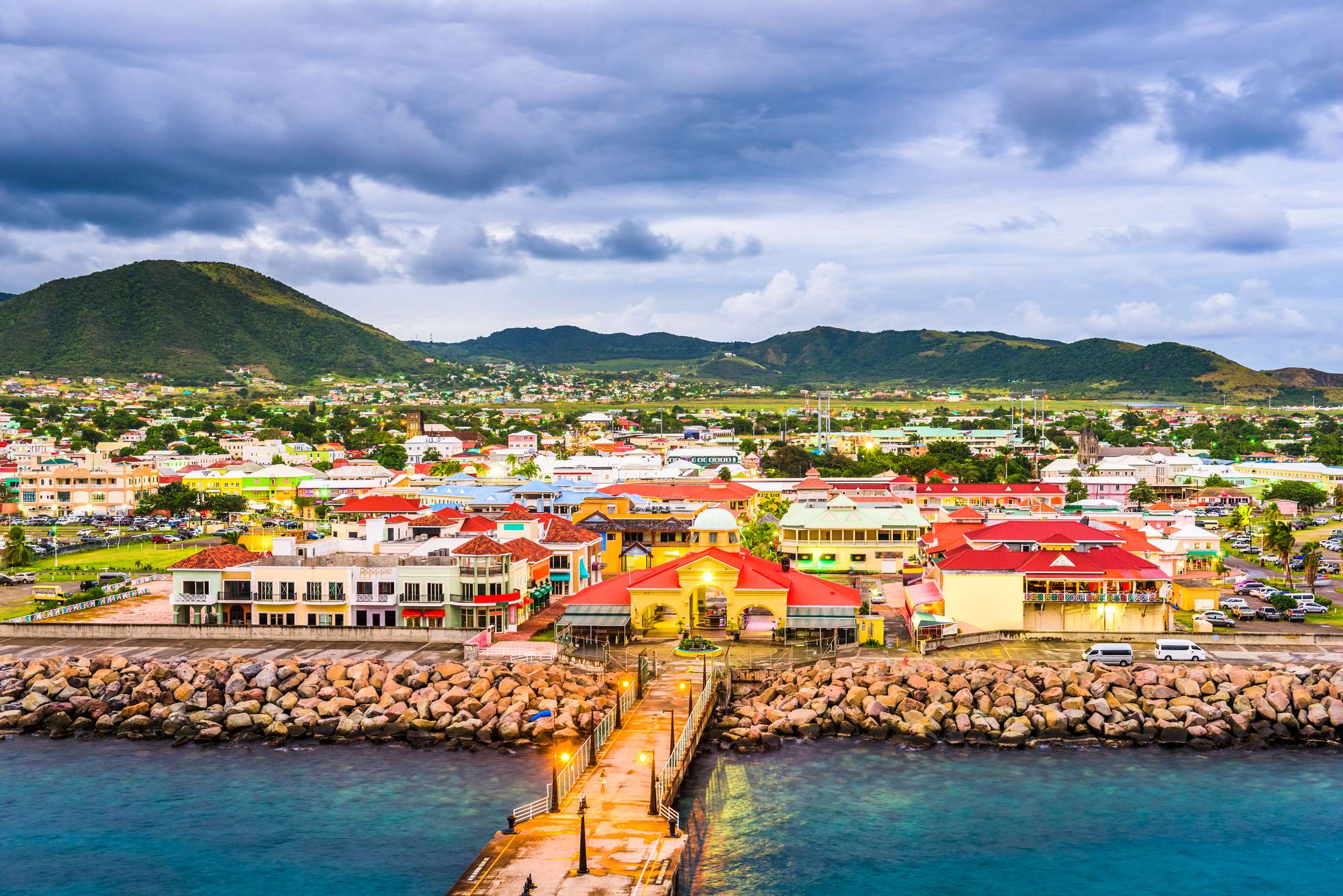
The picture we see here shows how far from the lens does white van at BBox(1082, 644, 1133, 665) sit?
44.5 metres

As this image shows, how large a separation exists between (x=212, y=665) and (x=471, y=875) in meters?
23.2

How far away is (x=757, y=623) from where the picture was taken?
5100 centimetres

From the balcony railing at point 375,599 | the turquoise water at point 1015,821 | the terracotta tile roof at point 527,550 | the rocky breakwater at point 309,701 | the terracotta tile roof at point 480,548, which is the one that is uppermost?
the terracotta tile roof at point 480,548

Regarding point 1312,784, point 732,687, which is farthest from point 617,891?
point 1312,784

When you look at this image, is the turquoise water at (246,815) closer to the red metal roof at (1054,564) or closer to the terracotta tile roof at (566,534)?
the red metal roof at (1054,564)

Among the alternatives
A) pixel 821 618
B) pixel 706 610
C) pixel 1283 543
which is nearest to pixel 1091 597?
pixel 821 618

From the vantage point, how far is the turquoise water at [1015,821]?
2912cm

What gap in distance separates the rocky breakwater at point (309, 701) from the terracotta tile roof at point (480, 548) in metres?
7.49

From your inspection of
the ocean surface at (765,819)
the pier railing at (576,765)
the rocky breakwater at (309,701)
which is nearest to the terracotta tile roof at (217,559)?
the rocky breakwater at (309,701)

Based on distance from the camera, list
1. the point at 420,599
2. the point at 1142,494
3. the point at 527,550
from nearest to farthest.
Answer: the point at 420,599
the point at 527,550
the point at 1142,494

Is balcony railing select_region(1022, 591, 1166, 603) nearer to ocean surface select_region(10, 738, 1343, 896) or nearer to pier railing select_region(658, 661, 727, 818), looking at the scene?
ocean surface select_region(10, 738, 1343, 896)

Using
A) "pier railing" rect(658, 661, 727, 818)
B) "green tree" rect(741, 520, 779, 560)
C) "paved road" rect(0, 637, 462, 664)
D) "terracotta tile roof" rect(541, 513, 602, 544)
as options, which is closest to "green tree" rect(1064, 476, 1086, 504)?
"green tree" rect(741, 520, 779, 560)

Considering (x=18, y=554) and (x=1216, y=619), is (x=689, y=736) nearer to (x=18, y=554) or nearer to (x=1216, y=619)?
(x=1216, y=619)

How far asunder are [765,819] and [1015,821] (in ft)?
21.8
